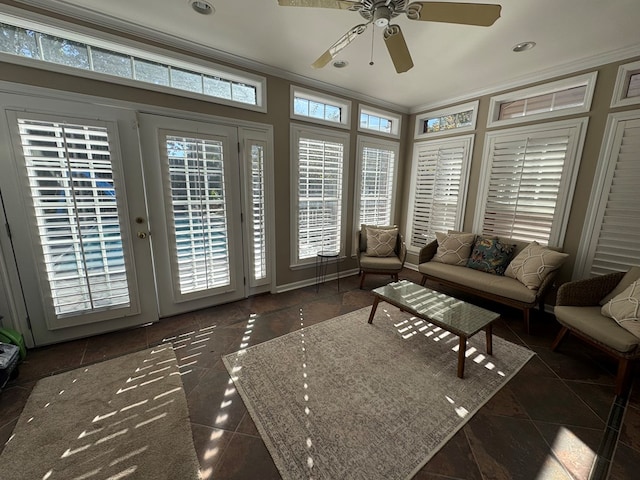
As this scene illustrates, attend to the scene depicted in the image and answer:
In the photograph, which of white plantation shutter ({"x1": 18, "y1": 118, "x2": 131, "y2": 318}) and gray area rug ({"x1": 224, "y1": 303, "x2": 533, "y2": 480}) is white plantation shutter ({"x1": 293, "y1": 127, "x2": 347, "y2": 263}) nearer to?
gray area rug ({"x1": 224, "y1": 303, "x2": 533, "y2": 480})

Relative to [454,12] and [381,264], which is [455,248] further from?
[454,12]

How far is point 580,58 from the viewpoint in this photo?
105 inches

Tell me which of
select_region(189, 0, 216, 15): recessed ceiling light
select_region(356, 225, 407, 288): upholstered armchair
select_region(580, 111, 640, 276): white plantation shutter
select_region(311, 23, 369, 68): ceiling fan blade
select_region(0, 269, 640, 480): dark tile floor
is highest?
select_region(189, 0, 216, 15): recessed ceiling light

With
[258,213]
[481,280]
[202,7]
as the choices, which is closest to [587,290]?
[481,280]

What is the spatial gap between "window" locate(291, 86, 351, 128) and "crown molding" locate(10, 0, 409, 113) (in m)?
0.11

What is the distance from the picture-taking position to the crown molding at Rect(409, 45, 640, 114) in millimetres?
2473

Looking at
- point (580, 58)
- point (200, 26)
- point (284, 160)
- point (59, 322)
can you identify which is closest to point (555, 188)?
point (580, 58)

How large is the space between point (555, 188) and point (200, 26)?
159 inches

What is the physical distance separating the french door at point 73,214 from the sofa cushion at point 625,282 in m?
4.37

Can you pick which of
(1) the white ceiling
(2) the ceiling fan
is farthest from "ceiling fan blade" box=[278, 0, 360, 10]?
(1) the white ceiling

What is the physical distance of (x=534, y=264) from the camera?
2.79 m

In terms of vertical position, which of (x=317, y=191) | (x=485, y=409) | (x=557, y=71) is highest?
(x=557, y=71)

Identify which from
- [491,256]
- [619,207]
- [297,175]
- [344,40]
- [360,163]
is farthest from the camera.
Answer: [360,163]

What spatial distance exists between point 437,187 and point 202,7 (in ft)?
12.0
